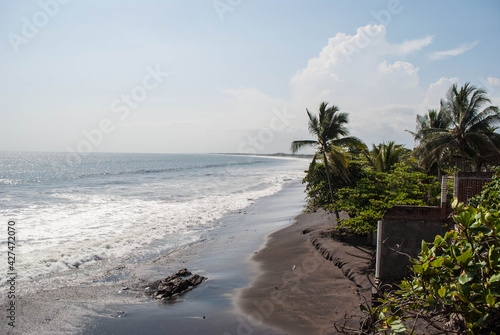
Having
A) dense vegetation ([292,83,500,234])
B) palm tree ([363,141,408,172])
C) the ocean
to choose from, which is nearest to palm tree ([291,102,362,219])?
dense vegetation ([292,83,500,234])

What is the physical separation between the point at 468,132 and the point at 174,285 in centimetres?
1745

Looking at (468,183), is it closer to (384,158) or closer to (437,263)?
(437,263)

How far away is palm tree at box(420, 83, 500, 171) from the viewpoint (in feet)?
59.7

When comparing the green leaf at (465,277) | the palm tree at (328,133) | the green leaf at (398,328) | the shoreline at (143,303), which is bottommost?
the shoreline at (143,303)

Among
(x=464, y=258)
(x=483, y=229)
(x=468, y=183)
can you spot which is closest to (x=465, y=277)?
(x=464, y=258)

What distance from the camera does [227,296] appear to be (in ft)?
29.5

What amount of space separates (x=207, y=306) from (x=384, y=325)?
554cm

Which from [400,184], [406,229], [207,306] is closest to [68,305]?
[207,306]

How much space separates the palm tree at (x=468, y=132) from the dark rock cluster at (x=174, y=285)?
50.8 feet

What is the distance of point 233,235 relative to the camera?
15.9m

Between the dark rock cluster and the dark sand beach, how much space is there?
9.6 inches

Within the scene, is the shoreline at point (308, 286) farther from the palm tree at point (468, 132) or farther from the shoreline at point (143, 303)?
the palm tree at point (468, 132)

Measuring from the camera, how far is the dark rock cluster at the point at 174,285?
9016mm

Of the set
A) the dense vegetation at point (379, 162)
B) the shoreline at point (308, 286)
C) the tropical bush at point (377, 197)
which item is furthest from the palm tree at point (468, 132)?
the shoreline at point (308, 286)
